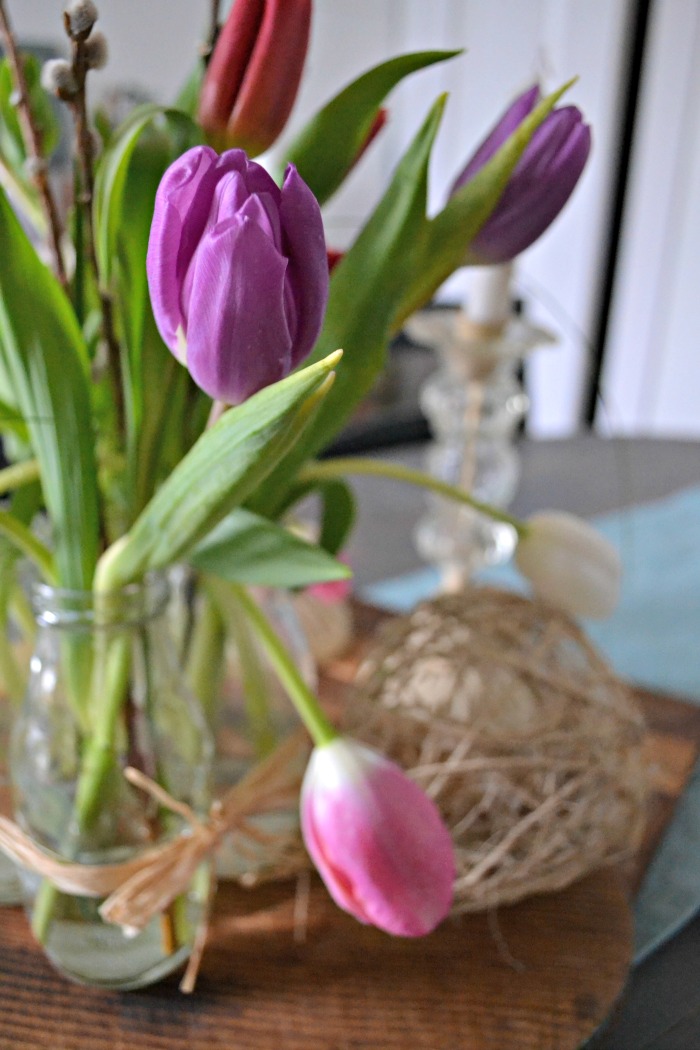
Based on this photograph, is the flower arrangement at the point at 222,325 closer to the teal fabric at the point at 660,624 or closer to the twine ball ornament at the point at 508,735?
the twine ball ornament at the point at 508,735

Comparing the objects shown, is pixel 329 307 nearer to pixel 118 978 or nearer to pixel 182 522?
pixel 182 522

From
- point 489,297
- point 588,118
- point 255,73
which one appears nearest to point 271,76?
point 255,73

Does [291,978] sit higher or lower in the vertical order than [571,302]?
higher

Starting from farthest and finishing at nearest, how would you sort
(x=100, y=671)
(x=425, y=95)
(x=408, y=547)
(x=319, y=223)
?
(x=425, y=95) → (x=408, y=547) → (x=100, y=671) → (x=319, y=223)

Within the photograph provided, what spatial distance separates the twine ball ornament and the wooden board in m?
0.02

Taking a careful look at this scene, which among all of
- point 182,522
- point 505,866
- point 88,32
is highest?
point 88,32

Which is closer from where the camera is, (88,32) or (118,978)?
(88,32)

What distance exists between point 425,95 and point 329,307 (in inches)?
110

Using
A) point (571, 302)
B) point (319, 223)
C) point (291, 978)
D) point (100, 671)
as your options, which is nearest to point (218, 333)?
point (319, 223)

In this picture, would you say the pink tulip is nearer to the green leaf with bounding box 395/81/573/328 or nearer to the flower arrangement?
the flower arrangement

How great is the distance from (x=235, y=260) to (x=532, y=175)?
5.0 inches

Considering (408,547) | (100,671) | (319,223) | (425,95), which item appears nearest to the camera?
(319,223)

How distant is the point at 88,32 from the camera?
0.24 m

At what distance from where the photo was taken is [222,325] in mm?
234
